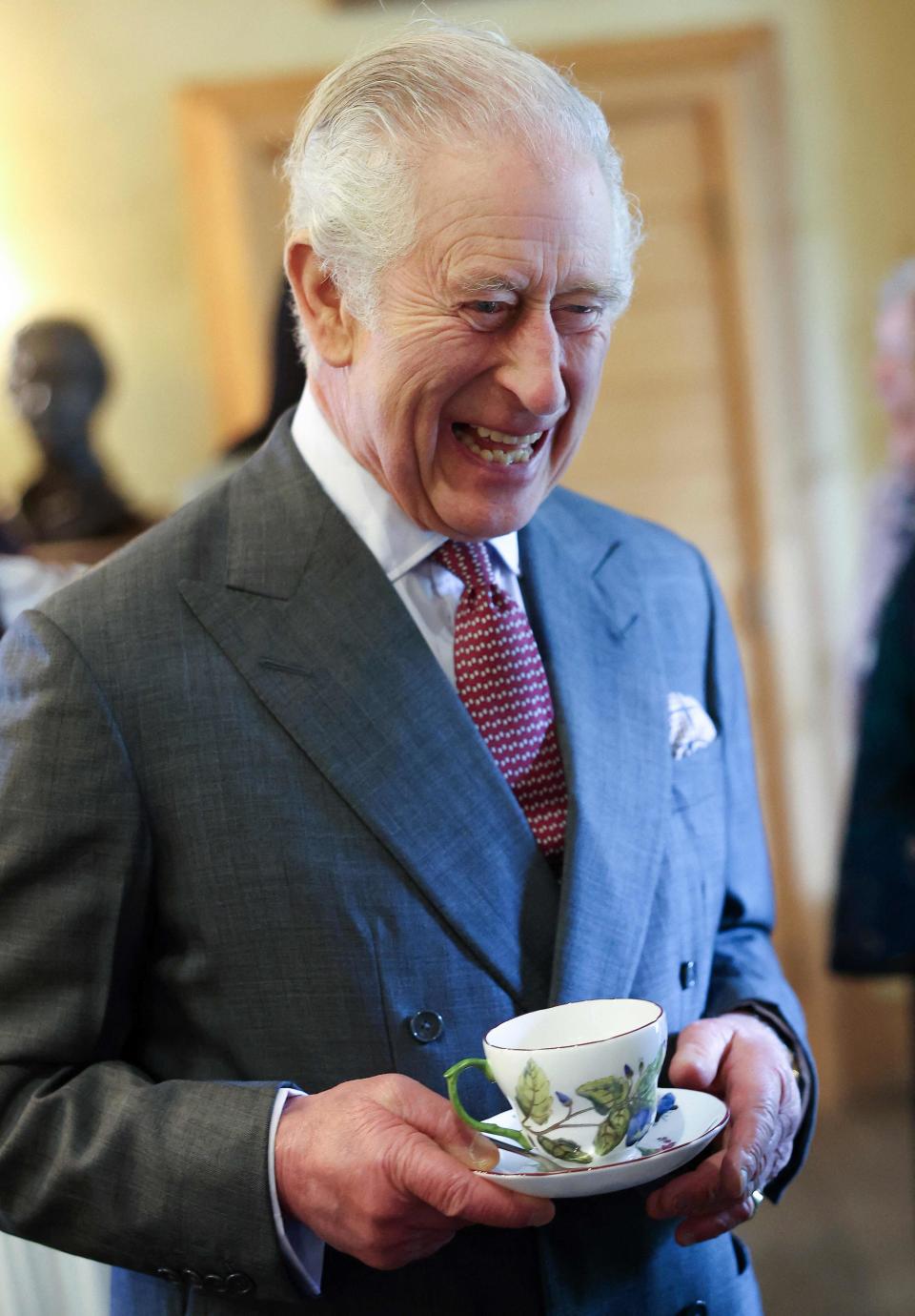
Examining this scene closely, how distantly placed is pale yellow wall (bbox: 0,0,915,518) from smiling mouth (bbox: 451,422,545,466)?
3.01 m

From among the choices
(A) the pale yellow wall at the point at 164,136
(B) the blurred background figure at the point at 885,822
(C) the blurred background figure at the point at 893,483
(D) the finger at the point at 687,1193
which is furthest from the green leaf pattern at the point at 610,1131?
(A) the pale yellow wall at the point at 164,136

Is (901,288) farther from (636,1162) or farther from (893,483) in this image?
(636,1162)

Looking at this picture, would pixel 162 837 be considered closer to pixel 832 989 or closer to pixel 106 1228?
pixel 106 1228

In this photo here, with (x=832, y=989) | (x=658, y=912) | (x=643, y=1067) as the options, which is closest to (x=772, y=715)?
(x=832, y=989)

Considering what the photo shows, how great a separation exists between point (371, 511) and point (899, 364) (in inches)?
83.8

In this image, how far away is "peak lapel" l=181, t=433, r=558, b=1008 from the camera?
4.13 feet

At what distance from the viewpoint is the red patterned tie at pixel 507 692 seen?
4.44 ft

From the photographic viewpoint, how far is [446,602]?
4.53 ft

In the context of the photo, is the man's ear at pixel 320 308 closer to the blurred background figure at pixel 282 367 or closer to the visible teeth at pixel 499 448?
the visible teeth at pixel 499 448

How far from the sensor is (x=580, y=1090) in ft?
3.54

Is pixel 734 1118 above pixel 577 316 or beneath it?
beneath

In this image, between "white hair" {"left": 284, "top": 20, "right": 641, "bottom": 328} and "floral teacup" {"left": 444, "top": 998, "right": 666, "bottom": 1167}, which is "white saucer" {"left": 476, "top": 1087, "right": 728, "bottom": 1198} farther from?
"white hair" {"left": 284, "top": 20, "right": 641, "bottom": 328}

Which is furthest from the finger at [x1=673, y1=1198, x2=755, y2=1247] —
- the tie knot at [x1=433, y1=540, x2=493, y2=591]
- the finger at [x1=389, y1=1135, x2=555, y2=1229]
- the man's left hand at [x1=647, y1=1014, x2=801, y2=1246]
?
the tie knot at [x1=433, y1=540, x2=493, y2=591]

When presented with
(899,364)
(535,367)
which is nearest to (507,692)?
(535,367)
